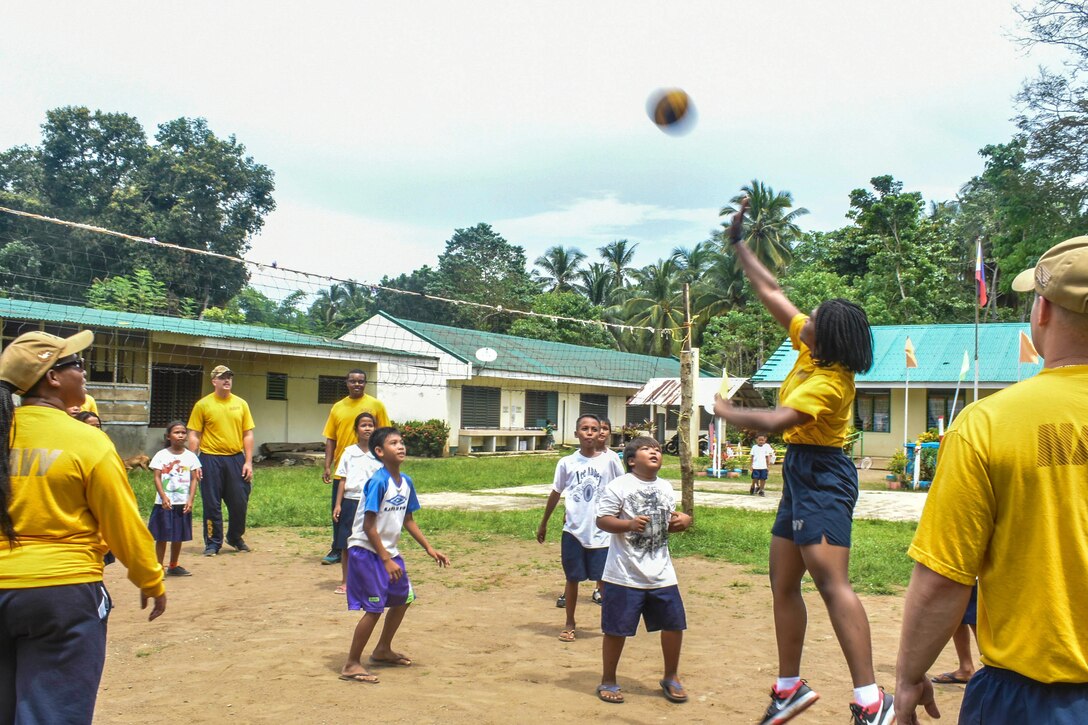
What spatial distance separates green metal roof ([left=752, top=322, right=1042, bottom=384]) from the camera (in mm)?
23766

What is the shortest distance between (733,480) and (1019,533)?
64.2ft

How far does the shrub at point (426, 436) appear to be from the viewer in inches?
1001

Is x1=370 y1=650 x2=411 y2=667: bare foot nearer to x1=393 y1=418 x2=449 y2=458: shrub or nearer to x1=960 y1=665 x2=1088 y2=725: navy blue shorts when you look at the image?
x1=960 y1=665 x2=1088 y2=725: navy blue shorts

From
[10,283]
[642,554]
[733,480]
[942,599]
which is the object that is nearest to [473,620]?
[642,554]

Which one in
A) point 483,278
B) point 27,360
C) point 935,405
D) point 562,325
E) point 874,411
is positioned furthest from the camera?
point 483,278

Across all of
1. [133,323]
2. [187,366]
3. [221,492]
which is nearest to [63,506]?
[221,492]

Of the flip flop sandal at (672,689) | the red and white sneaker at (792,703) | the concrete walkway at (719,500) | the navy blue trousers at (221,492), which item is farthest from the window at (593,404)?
the red and white sneaker at (792,703)

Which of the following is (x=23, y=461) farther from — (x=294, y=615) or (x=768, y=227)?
(x=768, y=227)

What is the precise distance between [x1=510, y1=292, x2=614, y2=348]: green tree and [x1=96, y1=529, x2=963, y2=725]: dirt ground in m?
34.3

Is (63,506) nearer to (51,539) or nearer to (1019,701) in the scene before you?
(51,539)

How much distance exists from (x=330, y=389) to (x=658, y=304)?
23102mm

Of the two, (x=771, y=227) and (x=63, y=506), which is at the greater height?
(x=771, y=227)

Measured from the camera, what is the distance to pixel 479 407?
91.2 ft

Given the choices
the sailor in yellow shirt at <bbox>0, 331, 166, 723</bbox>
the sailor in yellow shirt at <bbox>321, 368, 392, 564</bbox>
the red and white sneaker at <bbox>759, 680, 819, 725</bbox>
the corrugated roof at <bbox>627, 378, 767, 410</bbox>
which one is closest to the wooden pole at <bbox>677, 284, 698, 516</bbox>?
the sailor in yellow shirt at <bbox>321, 368, 392, 564</bbox>
